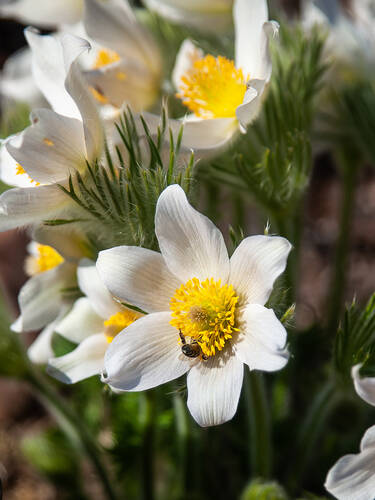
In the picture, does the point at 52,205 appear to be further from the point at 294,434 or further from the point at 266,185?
the point at 294,434

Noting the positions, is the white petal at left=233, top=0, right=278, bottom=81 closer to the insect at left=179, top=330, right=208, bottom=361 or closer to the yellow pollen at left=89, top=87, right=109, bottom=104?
the yellow pollen at left=89, top=87, right=109, bottom=104

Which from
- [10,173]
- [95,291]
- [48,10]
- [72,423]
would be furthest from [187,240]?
[48,10]

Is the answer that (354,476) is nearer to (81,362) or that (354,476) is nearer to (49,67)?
(81,362)

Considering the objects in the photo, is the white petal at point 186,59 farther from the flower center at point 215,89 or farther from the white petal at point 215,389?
the white petal at point 215,389

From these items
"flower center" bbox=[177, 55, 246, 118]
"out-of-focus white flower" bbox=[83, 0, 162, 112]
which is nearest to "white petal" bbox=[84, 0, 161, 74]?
"out-of-focus white flower" bbox=[83, 0, 162, 112]

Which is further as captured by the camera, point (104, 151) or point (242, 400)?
point (242, 400)

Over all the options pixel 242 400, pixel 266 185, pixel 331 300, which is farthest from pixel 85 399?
pixel 266 185
